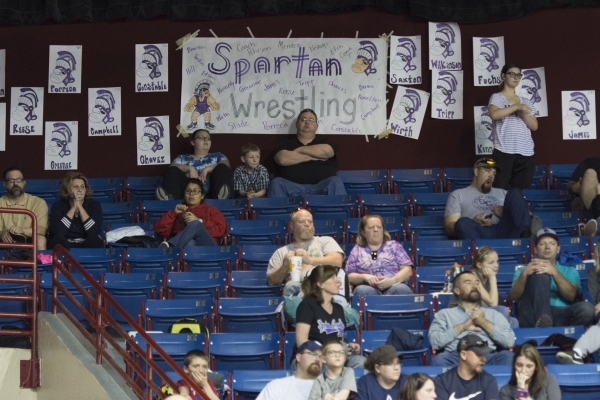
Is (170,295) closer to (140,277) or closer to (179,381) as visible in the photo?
(140,277)

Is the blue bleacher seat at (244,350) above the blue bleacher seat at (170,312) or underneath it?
underneath

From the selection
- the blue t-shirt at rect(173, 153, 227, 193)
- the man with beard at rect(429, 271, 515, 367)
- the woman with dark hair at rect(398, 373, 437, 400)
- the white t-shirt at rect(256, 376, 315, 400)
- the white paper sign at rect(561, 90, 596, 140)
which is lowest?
the white t-shirt at rect(256, 376, 315, 400)

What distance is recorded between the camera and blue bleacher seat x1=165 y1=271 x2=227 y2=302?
948 cm

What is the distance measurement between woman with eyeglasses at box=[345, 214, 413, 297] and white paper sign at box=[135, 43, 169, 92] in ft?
14.8

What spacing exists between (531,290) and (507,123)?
11.4 ft

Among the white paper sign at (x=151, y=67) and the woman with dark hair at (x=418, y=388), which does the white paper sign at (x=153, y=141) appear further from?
the woman with dark hair at (x=418, y=388)

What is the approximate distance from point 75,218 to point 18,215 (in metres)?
0.73

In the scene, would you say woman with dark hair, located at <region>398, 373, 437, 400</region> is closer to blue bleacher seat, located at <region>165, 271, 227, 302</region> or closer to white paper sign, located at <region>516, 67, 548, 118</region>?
blue bleacher seat, located at <region>165, 271, 227, 302</region>

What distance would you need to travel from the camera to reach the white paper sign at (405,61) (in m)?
13.0

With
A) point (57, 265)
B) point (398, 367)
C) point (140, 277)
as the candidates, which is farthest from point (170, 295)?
point (398, 367)

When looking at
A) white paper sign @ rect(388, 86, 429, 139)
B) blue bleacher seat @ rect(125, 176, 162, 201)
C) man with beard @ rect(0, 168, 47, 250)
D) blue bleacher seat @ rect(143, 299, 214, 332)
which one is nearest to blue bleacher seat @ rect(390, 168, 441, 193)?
white paper sign @ rect(388, 86, 429, 139)

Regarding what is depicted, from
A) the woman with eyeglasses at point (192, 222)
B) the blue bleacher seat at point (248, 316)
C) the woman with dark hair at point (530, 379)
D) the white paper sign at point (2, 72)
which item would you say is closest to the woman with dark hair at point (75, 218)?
the woman with eyeglasses at point (192, 222)

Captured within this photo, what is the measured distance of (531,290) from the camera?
28.6ft

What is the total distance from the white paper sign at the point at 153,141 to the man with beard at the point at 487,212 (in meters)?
3.79
